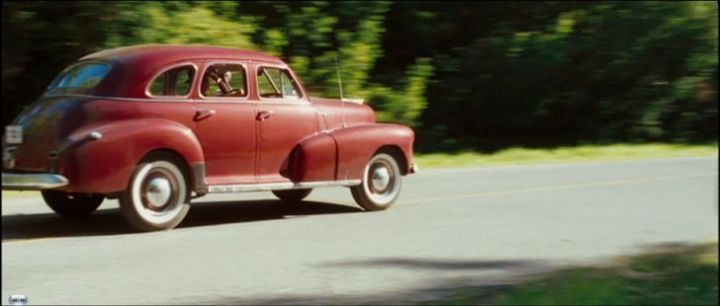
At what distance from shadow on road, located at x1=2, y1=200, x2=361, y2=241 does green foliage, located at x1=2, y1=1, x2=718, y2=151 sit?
3121mm

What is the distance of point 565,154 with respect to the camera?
19.1 meters

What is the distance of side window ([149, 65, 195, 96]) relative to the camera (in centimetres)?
915

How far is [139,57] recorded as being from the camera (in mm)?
9203

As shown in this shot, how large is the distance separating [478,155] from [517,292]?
1104cm

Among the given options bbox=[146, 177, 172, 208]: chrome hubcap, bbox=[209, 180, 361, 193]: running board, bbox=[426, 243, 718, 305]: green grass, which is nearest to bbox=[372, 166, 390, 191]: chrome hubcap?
bbox=[209, 180, 361, 193]: running board

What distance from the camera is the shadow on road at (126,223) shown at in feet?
30.3

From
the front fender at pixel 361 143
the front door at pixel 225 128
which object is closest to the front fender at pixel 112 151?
→ the front door at pixel 225 128

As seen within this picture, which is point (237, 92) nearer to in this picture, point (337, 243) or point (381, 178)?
point (337, 243)

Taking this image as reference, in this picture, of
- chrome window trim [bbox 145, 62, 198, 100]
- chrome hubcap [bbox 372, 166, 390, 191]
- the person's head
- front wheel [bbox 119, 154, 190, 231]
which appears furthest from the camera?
chrome hubcap [bbox 372, 166, 390, 191]

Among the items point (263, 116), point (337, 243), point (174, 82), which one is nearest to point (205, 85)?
point (174, 82)

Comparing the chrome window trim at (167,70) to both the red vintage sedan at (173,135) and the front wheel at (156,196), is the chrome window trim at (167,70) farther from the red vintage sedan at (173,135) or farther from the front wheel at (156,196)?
the front wheel at (156,196)

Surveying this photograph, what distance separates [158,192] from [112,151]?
2.11 feet

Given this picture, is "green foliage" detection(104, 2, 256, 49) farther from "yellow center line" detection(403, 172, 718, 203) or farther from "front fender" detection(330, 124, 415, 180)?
"yellow center line" detection(403, 172, 718, 203)

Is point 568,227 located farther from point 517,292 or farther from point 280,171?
point 517,292
